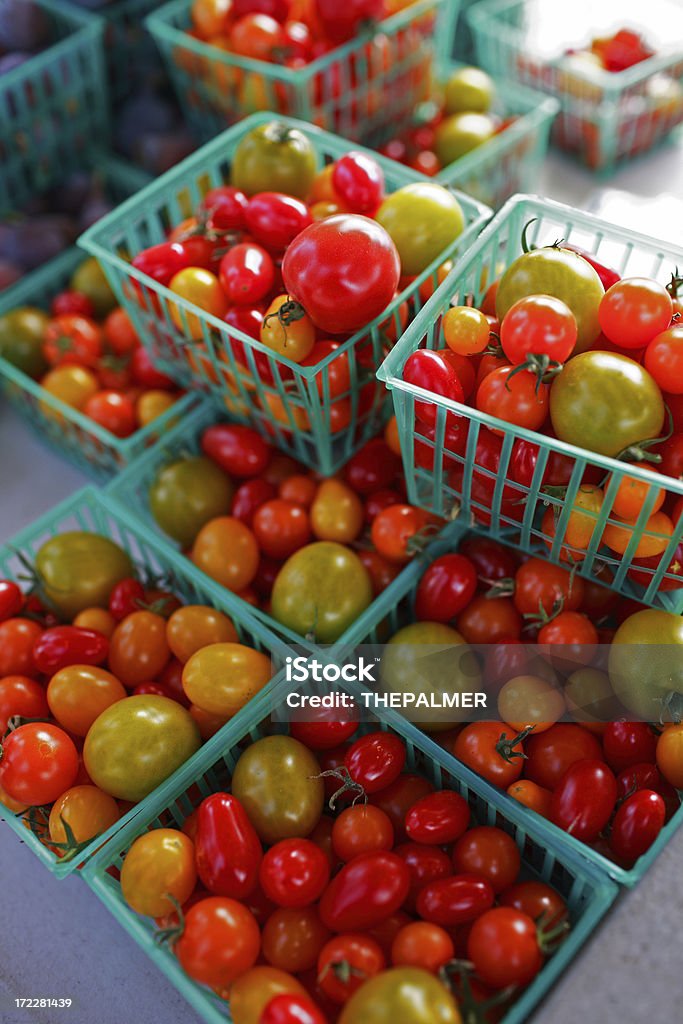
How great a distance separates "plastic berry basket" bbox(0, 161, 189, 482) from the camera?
1.38 meters

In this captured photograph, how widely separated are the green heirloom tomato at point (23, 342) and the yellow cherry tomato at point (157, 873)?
953mm

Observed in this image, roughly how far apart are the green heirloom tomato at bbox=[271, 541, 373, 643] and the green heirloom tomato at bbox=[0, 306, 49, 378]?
0.71 m

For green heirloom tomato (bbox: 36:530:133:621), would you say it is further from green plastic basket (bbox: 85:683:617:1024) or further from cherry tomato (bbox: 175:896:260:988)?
cherry tomato (bbox: 175:896:260:988)

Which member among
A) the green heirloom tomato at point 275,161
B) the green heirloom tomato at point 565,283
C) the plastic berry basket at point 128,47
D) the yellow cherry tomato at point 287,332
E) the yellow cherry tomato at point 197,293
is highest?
the green heirloom tomato at point 565,283

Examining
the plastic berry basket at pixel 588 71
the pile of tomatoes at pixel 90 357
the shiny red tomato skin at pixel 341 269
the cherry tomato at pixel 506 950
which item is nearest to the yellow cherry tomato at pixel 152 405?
the pile of tomatoes at pixel 90 357

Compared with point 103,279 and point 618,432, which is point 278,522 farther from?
point 103,279

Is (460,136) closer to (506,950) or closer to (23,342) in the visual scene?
(23,342)

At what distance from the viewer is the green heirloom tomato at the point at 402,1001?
74 centimetres

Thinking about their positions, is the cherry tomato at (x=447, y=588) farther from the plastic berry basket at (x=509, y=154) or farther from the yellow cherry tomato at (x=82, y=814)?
the plastic berry basket at (x=509, y=154)

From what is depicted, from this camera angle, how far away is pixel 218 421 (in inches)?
54.9

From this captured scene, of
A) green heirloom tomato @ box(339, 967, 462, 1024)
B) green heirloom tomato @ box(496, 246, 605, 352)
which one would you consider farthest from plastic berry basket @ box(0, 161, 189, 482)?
green heirloom tomato @ box(339, 967, 462, 1024)

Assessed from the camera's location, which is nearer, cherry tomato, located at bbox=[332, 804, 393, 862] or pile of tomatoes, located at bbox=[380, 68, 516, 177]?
cherry tomato, located at bbox=[332, 804, 393, 862]

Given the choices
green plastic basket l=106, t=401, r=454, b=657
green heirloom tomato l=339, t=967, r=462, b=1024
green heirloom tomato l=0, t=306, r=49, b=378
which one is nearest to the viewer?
green heirloom tomato l=339, t=967, r=462, b=1024

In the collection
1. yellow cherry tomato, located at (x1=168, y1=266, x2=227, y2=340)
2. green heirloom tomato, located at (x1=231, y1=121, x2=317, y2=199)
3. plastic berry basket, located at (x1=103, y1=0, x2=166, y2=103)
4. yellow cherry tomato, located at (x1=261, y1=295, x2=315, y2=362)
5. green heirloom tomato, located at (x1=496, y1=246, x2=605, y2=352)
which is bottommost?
plastic berry basket, located at (x1=103, y1=0, x2=166, y2=103)
